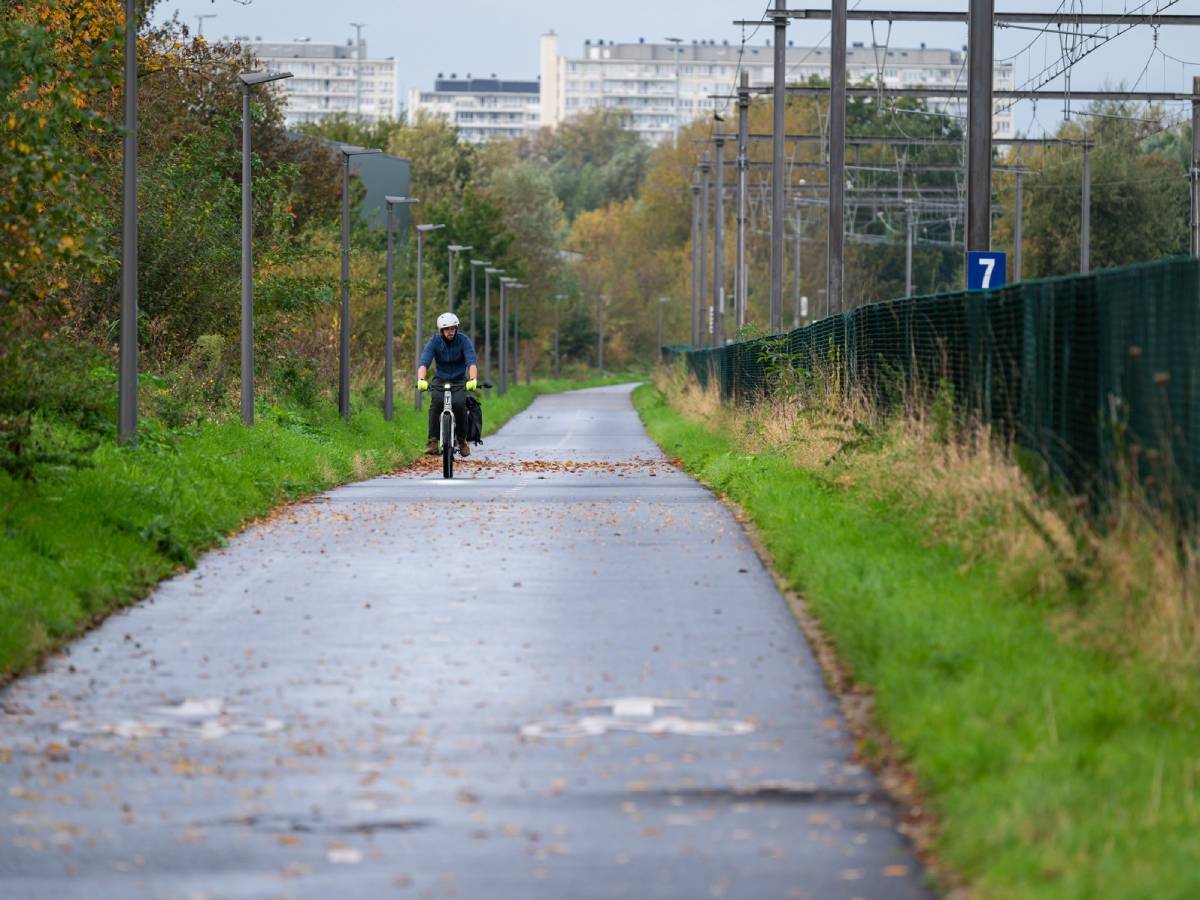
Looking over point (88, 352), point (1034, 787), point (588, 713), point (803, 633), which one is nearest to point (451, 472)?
point (88, 352)

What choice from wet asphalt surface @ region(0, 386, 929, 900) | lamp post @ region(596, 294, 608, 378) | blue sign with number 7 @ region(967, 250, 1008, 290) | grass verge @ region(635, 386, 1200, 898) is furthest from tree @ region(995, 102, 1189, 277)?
grass verge @ region(635, 386, 1200, 898)

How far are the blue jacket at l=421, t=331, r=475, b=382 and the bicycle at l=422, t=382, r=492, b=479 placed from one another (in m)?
0.11

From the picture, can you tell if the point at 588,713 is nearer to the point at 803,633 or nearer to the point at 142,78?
the point at 803,633

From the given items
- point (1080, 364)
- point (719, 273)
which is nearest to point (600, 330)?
point (719, 273)

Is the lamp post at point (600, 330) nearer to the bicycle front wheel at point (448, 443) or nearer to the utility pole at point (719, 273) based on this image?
the utility pole at point (719, 273)

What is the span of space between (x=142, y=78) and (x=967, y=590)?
3578 centimetres

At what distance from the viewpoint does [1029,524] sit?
1196cm

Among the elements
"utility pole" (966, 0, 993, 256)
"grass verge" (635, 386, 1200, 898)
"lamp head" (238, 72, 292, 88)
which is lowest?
"grass verge" (635, 386, 1200, 898)

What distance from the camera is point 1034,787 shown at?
7375 mm

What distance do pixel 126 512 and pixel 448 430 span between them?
36.7 feet

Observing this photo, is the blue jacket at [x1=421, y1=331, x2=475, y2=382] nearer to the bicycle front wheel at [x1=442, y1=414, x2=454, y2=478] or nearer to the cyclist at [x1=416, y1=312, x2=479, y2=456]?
the cyclist at [x1=416, y1=312, x2=479, y2=456]

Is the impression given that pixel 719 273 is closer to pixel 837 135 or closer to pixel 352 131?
pixel 837 135

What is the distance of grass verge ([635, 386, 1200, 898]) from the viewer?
6547mm

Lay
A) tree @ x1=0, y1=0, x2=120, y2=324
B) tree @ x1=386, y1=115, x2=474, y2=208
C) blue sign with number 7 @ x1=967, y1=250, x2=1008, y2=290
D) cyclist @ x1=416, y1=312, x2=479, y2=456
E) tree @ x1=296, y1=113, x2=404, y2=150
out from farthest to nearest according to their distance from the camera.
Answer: tree @ x1=386, y1=115, x2=474, y2=208 → tree @ x1=296, y1=113, x2=404, y2=150 → cyclist @ x1=416, y1=312, x2=479, y2=456 → blue sign with number 7 @ x1=967, y1=250, x2=1008, y2=290 → tree @ x1=0, y1=0, x2=120, y2=324
